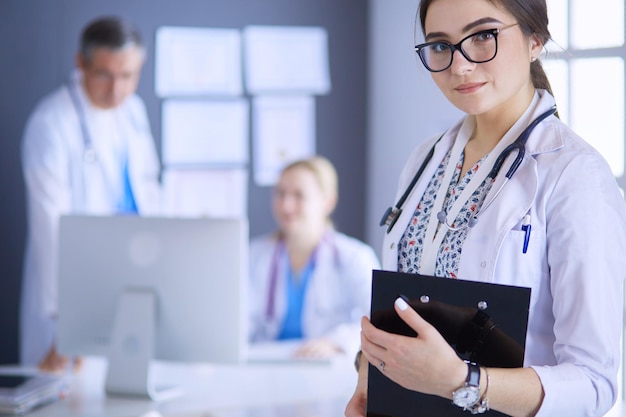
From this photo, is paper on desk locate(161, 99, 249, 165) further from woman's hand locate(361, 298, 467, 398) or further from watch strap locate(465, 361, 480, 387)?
watch strap locate(465, 361, 480, 387)

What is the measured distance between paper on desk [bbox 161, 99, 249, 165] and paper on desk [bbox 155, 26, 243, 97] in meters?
0.07

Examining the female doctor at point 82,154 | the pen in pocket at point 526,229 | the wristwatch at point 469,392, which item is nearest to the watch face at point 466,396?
the wristwatch at point 469,392

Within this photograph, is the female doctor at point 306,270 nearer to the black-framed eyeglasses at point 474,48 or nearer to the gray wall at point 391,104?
the gray wall at point 391,104

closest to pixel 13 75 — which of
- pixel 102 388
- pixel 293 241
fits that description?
pixel 293 241

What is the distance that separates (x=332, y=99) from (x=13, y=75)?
5.50 ft

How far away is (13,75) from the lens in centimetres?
383

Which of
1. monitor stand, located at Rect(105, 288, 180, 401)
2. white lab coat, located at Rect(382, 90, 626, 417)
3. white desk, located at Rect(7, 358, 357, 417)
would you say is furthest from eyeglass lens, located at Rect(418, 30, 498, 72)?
monitor stand, located at Rect(105, 288, 180, 401)

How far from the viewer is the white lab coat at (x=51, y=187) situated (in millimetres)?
3623

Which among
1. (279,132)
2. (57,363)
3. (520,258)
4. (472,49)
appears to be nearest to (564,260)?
(520,258)

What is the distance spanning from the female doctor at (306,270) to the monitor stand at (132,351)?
1.14 metres

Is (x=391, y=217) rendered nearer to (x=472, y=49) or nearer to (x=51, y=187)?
(x=472, y=49)

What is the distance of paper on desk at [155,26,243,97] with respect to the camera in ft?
13.3

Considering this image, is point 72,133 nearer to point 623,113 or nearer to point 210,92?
point 210,92

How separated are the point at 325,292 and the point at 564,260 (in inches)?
95.2
